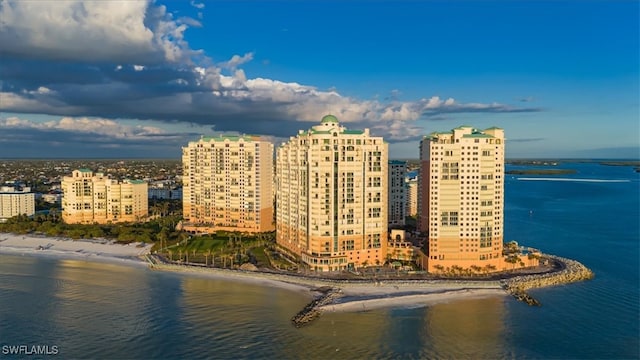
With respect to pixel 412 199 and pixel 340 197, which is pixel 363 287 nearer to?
pixel 340 197

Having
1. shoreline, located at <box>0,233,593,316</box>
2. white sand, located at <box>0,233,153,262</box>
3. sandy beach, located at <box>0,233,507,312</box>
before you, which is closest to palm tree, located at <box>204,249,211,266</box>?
shoreline, located at <box>0,233,593,316</box>

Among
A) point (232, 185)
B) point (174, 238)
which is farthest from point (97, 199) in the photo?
point (232, 185)

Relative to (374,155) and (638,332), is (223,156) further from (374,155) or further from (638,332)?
(638,332)

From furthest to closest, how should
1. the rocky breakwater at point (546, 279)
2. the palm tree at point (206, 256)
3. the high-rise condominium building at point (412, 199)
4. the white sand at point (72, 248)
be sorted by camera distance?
the high-rise condominium building at point (412, 199)
the white sand at point (72, 248)
the palm tree at point (206, 256)
the rocky breakwater at point (546, 279)

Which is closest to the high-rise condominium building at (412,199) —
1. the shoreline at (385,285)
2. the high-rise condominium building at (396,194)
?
the high-rise condominium building at (396,194)

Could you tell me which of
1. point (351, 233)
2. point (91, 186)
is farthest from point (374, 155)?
point (91, 186)

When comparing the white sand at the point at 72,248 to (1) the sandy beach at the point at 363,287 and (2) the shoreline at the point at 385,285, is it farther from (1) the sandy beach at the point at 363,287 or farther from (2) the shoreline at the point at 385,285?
(2) the shoreline at the point at 385,285
